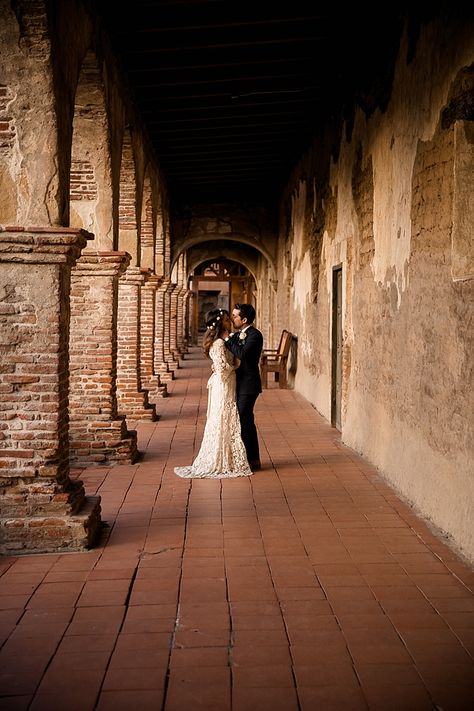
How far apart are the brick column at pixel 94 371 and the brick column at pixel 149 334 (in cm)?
480

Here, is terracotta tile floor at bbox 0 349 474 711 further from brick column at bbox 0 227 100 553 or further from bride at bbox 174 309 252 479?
bride at bbox 174 309 252 479

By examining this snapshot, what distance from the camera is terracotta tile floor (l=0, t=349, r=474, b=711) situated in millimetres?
3055

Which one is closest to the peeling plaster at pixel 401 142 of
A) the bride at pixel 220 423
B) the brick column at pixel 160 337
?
the bride at pixel 220 423

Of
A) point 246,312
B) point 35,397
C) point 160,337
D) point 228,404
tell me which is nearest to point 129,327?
point 246,312

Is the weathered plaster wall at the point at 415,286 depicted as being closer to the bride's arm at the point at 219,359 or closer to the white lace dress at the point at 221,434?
the white lace dress at the point at 221,434

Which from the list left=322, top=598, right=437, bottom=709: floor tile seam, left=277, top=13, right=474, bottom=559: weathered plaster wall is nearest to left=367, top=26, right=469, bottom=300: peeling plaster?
left=277, top=13, right=474, bottom=559: weathered plaster wall

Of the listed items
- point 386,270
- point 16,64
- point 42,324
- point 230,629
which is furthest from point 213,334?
point 230,629

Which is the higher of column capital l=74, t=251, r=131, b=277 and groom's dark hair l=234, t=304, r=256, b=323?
column capital l=74, t=251, r=131, b=277

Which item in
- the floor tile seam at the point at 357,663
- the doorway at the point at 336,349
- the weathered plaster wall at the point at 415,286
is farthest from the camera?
the doorway at the point at 336,349

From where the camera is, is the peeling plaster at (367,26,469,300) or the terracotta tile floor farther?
the peeling plaster at (367,26,469,300)

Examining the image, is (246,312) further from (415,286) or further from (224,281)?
(224,281)

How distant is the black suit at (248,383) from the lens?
24.4ft

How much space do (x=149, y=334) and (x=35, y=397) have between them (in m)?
8.13

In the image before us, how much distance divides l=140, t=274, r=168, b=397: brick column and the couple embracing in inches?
215
